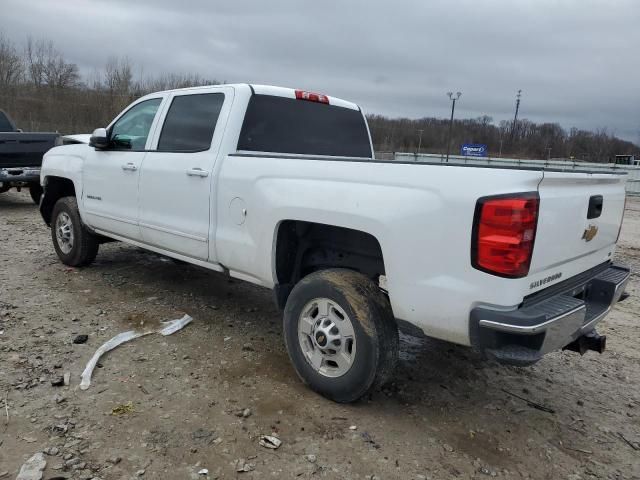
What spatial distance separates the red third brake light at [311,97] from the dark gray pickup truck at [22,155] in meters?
6.87

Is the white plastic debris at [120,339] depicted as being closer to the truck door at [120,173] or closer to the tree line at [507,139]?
the truck door at [120,173]

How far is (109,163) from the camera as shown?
16.7ft

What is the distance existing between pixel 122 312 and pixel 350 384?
2548 mm

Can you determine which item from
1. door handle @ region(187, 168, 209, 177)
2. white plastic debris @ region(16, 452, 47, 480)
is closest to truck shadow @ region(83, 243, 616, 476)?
white plastic debris @ region(16, 452, 47, 480)

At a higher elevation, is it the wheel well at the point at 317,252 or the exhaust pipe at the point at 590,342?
the wheel well at the point at 317,252

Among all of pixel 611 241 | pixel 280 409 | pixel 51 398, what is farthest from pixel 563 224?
pixel 51 398

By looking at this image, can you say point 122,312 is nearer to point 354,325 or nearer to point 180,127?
point 180,127

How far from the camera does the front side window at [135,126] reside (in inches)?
191

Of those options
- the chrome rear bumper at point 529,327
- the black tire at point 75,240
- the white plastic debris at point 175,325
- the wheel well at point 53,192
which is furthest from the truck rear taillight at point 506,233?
the wheel well at point 53,192

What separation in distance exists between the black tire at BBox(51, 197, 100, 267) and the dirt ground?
895mm

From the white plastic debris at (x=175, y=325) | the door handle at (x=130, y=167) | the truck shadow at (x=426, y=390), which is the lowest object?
the truck shadow at (x=426, y=390)

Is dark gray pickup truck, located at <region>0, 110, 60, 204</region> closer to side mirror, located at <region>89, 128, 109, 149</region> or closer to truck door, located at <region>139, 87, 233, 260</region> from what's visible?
side mirror, located at <region>89, 128, 109, 149</region>

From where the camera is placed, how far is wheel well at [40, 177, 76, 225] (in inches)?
242

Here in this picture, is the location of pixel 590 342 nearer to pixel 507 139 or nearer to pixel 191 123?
pixel 191 123
